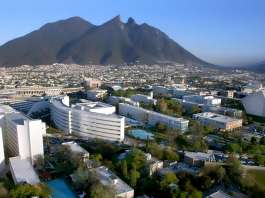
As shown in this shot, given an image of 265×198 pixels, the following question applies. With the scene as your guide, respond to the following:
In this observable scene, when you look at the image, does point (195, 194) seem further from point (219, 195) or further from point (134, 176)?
point (134, 176)

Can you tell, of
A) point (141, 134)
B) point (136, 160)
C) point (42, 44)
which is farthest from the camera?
point (42, 44)

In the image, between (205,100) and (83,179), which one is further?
(205,100)

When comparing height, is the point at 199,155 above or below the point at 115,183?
above

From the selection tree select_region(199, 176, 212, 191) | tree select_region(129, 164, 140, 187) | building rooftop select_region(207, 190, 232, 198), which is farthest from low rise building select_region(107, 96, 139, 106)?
building rooftop select_region(207, 190, 232, 198)

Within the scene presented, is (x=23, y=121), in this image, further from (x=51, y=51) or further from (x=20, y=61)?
(x=51, y=51)

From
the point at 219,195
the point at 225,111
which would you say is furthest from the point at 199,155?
the point at 225,111

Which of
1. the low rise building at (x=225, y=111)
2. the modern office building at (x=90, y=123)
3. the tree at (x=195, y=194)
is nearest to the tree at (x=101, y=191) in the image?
the tree at (x=195, y=194)
